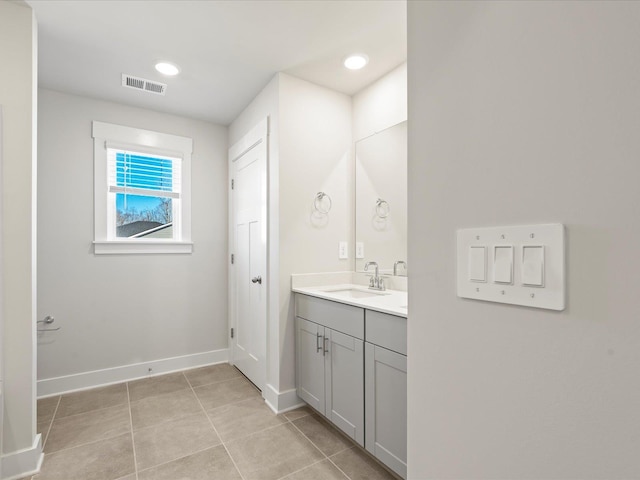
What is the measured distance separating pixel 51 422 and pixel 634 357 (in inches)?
121

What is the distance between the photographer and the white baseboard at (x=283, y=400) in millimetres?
2355

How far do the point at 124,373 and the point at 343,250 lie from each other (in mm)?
2231

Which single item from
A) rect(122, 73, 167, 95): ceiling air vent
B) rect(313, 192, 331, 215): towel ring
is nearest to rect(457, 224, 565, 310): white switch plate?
rect(313, 192, 331, 215): towel ring

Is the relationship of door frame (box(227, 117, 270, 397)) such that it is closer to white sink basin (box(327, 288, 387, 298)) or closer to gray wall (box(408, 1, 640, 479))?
white sink basin (box(327, 288, 387, 298))

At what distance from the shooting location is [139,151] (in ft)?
9.87

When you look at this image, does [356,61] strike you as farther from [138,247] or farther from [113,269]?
[113,269]

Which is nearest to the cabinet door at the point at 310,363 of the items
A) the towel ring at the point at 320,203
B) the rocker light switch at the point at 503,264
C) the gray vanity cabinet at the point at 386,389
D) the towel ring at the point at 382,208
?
the gray vanity cabinet at the point at 386,389

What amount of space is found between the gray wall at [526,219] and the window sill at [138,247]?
9.40 feet

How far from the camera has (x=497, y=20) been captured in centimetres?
62

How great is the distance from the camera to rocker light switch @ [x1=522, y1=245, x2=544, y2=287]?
1.84 ft

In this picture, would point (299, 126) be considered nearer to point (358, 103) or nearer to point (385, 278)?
point (358, 103)

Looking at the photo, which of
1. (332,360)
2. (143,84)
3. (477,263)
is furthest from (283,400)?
(143,84)

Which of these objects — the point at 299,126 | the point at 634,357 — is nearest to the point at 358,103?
the point at 299,126

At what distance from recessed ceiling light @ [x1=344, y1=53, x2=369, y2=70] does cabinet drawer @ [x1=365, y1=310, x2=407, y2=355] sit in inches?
65.3
